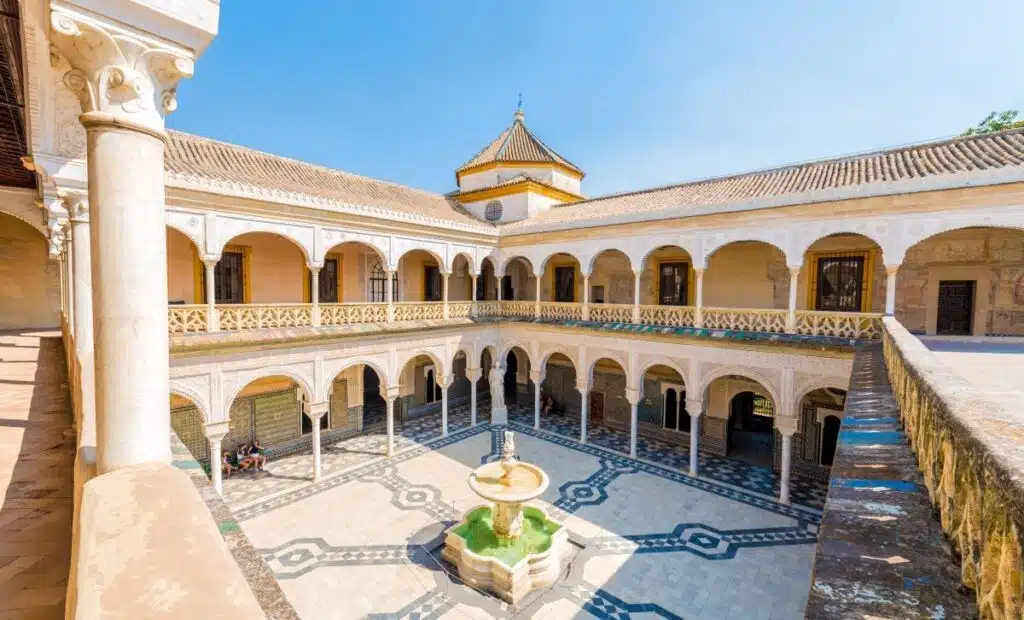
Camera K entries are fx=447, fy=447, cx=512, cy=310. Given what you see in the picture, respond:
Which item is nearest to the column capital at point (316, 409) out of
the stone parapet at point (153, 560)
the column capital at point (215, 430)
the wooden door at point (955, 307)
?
the column capital at point (215, 430)

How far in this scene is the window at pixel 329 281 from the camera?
12711 mm

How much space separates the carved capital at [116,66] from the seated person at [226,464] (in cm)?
1009

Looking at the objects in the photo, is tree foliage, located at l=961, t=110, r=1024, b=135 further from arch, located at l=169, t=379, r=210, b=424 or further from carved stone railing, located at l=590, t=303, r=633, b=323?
arch, located at l=169, t=379, r=210, b=424

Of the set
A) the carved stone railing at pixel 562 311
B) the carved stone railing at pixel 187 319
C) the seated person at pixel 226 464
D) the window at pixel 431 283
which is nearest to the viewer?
the carved stone railing at pixel 187 319

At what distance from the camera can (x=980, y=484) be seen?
1142mm

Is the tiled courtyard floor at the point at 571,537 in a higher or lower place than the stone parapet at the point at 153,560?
lower

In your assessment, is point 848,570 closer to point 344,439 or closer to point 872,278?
point 872,278

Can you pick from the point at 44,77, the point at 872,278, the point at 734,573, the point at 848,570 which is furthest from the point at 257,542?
the point at 872,278

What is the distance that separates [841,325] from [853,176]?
342 centimetres

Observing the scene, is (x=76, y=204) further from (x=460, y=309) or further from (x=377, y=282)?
(x=460, y=309)

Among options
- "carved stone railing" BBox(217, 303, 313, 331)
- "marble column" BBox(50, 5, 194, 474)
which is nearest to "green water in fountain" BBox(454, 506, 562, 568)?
"carved stone railing" BBox(217, 303, 313, 331)

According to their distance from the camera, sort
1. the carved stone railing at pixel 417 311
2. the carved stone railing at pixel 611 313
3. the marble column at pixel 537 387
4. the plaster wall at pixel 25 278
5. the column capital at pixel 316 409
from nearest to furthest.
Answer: the column capital at pixel 316 409, the carved stone railing at pixel 417 311, the carved stone railing at pixel 611 313, the plaster wall at pixel 25 278, the marble column at pixel 537 387

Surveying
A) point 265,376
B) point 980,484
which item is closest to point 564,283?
point 265,376

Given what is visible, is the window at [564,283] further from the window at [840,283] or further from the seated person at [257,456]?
the seated person at [257,456]
